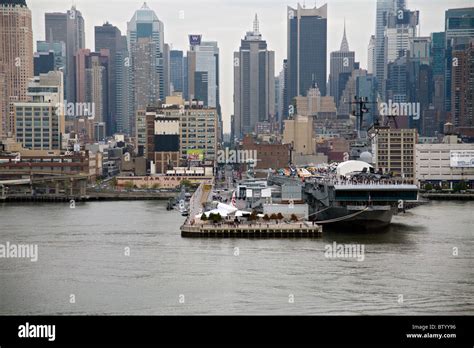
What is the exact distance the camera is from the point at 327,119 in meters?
89.7

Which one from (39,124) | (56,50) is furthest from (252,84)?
(39,124)

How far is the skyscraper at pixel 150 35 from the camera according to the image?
93.9 meters

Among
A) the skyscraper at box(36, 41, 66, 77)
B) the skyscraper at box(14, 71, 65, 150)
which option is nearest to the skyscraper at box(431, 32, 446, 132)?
the skyscraper at box(36, 41, 66, 77)

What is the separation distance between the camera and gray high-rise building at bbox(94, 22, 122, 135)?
93625 millimetres

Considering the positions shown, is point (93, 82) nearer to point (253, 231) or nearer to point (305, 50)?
point (305, 50)

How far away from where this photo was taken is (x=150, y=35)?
3937 inches

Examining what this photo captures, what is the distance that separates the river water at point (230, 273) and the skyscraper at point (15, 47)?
181 ft

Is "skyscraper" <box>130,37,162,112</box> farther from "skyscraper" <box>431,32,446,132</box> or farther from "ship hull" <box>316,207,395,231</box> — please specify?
"ship hull" <box>316,207,395,231</box>

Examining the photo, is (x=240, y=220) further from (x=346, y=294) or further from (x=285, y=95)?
(x=285, y=95)

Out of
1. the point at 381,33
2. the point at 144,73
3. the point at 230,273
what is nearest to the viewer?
the point at 230,273

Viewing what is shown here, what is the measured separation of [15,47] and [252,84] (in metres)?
22.6

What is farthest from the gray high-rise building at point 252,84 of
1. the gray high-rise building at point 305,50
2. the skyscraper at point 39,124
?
the skyscraper at point 39,124

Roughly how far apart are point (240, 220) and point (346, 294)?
952 cm

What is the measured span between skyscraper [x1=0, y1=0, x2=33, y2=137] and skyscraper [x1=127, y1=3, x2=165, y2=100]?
13223 millimetres
